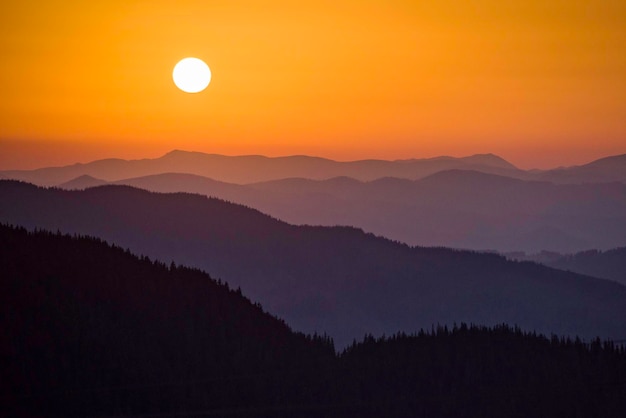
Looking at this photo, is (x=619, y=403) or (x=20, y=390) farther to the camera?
(x=619, y=403)

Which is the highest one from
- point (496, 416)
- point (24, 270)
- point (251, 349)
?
point (24, 270)

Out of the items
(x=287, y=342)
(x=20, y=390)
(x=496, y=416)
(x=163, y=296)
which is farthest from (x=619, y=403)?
(x=20, y=390)

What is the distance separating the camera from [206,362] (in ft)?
555

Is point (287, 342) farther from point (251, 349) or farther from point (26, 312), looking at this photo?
point (26, 312)

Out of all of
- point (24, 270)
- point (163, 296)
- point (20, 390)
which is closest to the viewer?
point (20, 390)

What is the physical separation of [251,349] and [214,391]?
21.1m

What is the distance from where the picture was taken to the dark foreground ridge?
486 ft

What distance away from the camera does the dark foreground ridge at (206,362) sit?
148 metres

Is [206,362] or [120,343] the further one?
[206,362]

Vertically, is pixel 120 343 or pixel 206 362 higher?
pixel 120 343

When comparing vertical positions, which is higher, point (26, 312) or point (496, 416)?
point (26, 312)

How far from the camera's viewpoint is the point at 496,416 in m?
172

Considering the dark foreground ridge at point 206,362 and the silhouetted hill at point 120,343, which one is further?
the dark foreground ridge at point 206,362

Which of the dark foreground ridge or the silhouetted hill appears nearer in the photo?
the silhouetted hill
